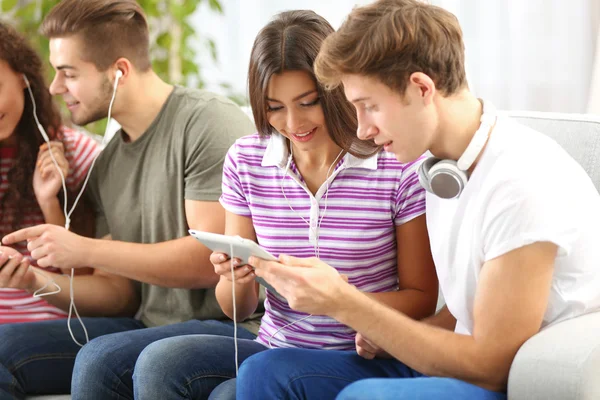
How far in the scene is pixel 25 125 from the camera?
208 centimetres

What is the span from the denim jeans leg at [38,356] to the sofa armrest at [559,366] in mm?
1063

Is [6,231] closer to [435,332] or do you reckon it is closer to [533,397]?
[435,332]

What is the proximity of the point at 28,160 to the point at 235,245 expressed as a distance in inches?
35.8

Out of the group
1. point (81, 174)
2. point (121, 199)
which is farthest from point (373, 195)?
point (81, 174)

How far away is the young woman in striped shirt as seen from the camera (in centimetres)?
148

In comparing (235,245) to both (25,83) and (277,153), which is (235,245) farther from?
(25,83)

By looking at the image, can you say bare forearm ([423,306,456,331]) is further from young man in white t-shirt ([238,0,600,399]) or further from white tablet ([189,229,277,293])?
white tablet ([189,229,277,293])

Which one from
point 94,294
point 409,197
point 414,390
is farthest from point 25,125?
point 414,390

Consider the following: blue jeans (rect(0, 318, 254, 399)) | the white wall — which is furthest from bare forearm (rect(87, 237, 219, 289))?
the white wall

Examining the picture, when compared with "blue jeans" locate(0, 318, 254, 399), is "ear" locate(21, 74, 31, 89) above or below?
above

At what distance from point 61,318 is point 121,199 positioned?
1.08 ft

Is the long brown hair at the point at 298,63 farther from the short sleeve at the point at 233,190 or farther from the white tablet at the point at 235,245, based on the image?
the white tablet at the point at 235,245

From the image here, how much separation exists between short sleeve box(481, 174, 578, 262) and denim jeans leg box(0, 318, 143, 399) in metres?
1.05

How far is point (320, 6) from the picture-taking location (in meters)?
3.05
